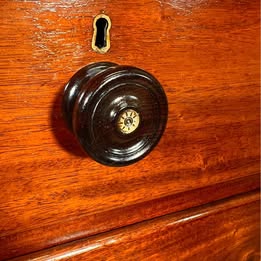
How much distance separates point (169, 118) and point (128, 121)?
15 cm

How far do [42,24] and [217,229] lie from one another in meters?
0.46

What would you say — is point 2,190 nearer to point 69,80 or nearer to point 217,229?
point 69,80

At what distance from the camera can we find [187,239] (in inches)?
23.9

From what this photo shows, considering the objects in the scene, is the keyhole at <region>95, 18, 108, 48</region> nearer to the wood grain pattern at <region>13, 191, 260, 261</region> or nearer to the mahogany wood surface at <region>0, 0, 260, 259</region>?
the mahogany wood surface at <region>0, 0, 260, 259</region>

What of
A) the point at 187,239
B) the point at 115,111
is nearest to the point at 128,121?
the point at 115,111

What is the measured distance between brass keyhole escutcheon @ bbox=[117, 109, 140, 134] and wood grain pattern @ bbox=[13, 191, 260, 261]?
7.9 inches

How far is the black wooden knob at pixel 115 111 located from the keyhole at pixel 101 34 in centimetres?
3

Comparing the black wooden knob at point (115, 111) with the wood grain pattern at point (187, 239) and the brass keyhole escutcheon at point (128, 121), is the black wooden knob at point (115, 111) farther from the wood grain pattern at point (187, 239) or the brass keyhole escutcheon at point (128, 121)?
the wood grain pattern at point (187, 239)

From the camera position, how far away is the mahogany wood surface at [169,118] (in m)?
0.45

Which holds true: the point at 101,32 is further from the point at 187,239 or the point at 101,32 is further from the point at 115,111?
the point at 187,239

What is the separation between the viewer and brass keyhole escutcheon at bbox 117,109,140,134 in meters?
0.42

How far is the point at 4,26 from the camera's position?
1.38 ft

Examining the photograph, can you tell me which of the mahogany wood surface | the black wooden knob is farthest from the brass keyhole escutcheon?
the mahogany wood surface

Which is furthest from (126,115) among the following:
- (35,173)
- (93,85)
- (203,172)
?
(203,172)
